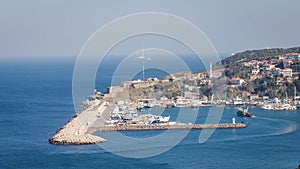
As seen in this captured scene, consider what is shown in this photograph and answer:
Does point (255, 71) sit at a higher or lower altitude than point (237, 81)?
higher

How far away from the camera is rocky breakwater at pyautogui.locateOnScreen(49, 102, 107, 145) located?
10445 millimetres

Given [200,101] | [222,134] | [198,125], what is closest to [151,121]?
[198,125]

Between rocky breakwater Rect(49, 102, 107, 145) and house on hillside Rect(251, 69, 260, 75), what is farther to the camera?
house on hillside Rect(251, 69, 260, 75)

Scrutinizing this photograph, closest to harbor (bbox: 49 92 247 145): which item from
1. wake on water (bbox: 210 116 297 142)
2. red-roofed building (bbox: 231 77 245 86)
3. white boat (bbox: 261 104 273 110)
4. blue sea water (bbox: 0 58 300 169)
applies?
blue sea water (bbox: 0 58 300 169)

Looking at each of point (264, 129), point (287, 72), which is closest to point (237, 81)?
point (287, 72)

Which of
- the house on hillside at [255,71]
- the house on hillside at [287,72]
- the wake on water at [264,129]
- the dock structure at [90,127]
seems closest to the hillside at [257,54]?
the house on hillside at [255,71]

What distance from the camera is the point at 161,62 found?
22188mm

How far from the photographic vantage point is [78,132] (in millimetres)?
11156

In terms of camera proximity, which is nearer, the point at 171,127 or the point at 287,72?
the point at 171,127

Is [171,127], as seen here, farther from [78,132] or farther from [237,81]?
[237,81]

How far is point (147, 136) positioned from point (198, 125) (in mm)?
1326

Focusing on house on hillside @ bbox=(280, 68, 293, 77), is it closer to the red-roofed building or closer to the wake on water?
the red-roofed building

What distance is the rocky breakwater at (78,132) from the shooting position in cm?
1045

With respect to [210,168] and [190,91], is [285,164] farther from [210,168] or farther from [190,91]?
[190,91]
